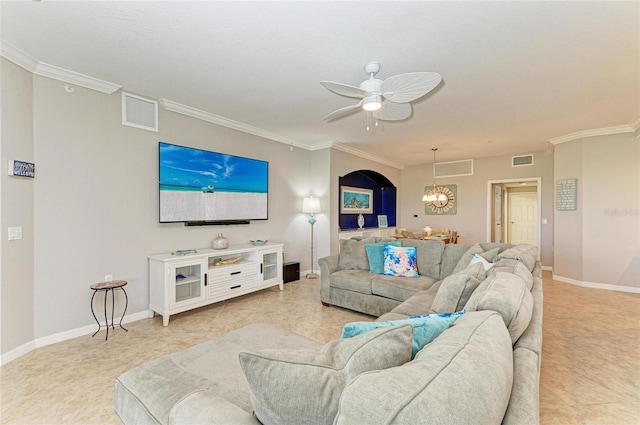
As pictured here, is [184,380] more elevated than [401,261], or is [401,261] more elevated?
[401,261]

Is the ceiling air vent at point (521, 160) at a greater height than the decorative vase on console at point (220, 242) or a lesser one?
greater

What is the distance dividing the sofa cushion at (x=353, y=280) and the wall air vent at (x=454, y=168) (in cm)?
488

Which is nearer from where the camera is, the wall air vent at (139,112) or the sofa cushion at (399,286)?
the sofa cushion at (399,286)

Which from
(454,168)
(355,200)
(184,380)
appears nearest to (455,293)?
(184,380)

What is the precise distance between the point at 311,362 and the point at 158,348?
242 centimetres

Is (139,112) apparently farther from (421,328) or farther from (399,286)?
(421,328)

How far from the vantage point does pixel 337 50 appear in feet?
7.79

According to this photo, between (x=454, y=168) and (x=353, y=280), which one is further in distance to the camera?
(x=454, y=168)

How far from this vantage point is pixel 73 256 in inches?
111

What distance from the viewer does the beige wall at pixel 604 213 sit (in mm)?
4443

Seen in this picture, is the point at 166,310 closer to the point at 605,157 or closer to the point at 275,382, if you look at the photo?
the point at 275,382

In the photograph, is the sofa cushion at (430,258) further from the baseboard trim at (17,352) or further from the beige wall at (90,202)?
the baseboard trim at (17,352)

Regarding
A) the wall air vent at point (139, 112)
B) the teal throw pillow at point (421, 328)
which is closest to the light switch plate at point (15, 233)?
the wall air vent at point (139, 112)

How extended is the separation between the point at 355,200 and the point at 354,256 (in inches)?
106
